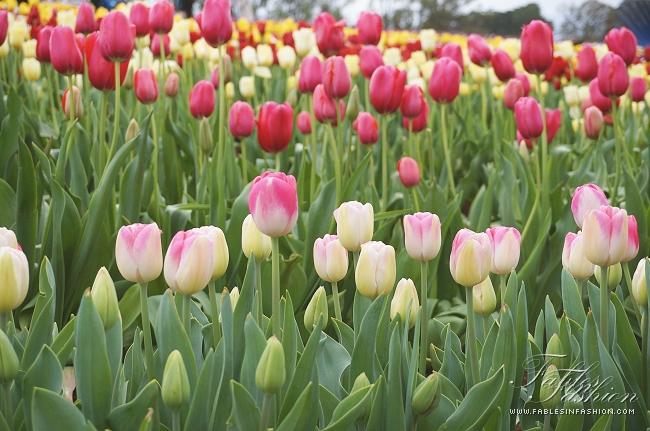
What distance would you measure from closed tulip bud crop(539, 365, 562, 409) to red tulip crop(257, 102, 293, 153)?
46.3 inches

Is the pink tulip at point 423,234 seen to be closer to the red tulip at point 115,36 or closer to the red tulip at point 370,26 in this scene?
the red tulip at point 115,36

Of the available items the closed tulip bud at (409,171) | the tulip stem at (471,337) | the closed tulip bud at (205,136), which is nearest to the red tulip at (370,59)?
the closed tulip bud at (409,171)

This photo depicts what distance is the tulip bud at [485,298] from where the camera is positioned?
1.12 meters

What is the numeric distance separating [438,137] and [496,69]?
77cm

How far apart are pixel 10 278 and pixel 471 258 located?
0.63m

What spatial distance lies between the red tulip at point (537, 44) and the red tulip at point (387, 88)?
0.40 metres

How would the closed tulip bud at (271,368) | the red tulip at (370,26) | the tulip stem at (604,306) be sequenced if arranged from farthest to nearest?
1. the red tulip at (370,26)
2. the tulip stem at (604,306)
3. the closed tulip bud at (271,368)

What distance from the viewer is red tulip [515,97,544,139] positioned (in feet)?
6.69

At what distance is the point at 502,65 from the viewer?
255 centimetres

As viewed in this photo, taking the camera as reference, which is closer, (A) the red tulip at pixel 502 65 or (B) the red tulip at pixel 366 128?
(B) the red tulip at pixel 366 128

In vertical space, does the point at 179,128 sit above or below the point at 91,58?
below

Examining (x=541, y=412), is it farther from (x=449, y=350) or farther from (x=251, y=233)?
(x=251, y=233)

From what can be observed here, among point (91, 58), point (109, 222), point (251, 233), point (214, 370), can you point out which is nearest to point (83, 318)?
point (214, 370)

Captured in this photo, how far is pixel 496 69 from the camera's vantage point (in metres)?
2.57
